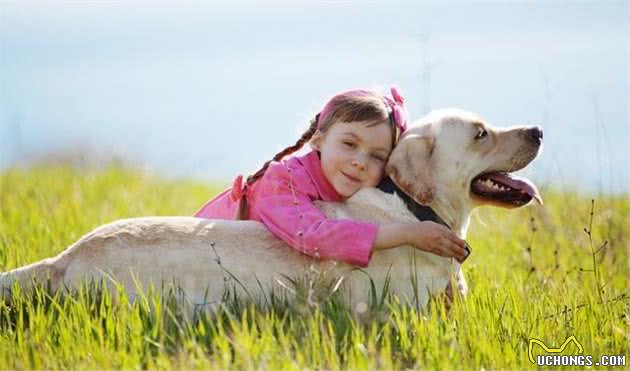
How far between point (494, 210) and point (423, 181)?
443 centimetres

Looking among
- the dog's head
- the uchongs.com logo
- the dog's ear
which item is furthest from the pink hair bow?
the uchongs.com logo

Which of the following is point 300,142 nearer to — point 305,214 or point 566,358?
point 305,214

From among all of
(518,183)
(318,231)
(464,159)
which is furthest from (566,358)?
(318,231)

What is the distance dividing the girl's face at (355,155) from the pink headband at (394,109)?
121 mm

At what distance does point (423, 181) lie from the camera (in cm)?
497

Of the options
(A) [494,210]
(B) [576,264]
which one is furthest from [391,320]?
(A) [494,210]

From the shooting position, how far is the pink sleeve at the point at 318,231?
4.84 m

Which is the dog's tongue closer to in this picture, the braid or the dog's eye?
the dog's eye

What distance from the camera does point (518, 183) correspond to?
17.0ft

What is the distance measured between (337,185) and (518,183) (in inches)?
39.5

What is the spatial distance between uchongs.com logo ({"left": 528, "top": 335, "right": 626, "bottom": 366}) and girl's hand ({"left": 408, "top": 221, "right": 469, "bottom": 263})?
0.67 metres

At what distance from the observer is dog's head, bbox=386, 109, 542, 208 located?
197 inches

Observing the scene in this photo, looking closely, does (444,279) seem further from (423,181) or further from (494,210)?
(494,210)

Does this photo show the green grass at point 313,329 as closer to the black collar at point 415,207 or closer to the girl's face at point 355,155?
the black collar at point 415,207
